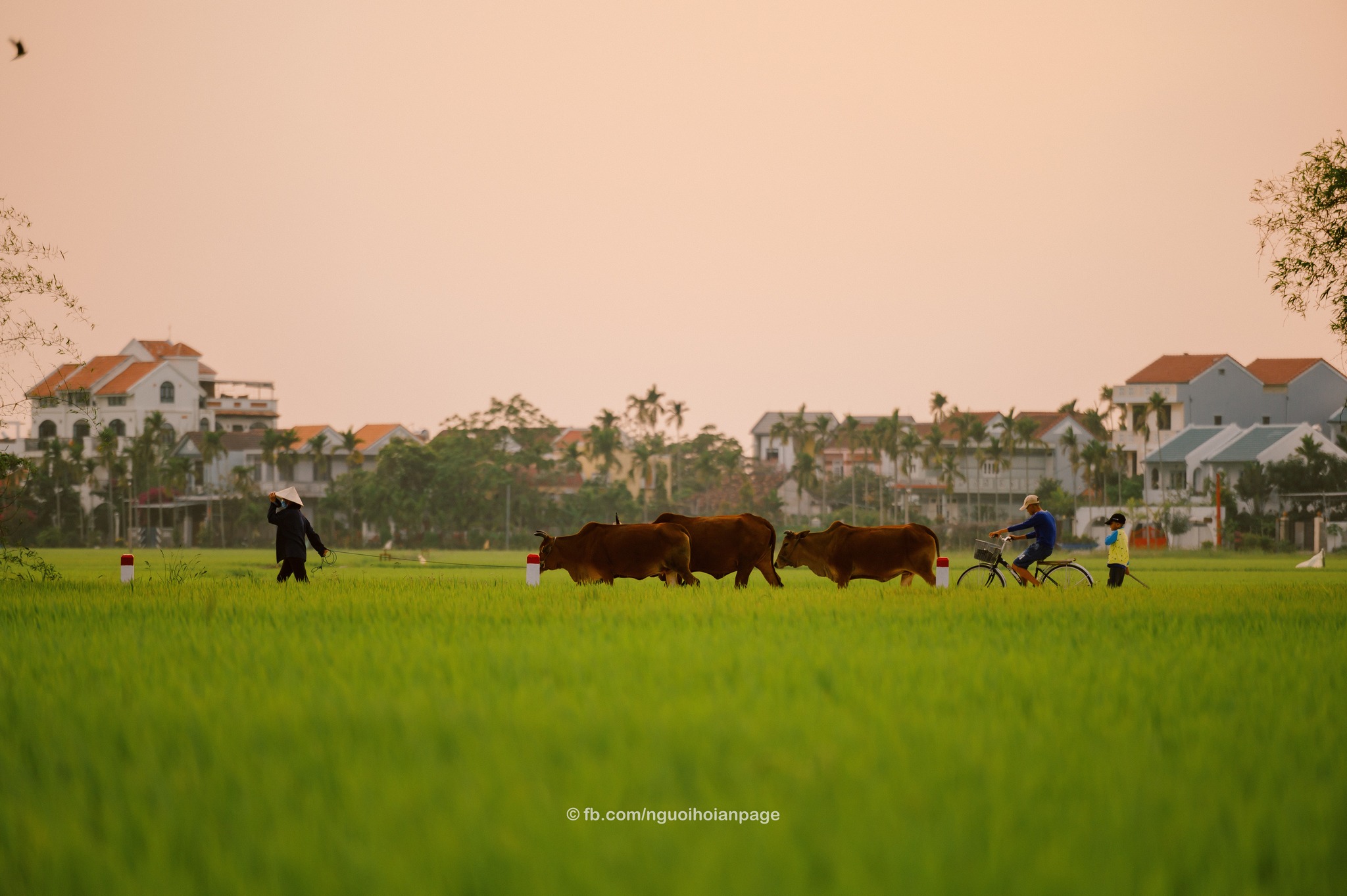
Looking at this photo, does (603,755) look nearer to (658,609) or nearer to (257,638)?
(257,638)

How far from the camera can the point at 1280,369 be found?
279ft

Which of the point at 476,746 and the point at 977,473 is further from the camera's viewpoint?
the point at 977,473

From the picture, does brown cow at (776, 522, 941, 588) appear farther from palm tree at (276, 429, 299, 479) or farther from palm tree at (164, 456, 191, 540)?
palm tree at (164, 456, 191, 540)

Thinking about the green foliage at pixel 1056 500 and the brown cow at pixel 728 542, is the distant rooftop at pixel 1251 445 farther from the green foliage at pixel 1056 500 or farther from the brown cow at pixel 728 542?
the brown cow at pixel 728 542

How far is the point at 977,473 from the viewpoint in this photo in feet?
272

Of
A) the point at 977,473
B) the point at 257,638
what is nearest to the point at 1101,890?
the point at 257,638

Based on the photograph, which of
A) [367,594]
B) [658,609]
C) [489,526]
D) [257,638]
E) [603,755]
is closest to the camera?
[603,755]

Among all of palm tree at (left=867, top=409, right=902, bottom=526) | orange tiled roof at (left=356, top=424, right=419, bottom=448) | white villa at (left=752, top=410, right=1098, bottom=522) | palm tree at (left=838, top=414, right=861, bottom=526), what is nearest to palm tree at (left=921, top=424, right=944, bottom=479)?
white villa at (left=752, top=410, right=1098, bottom=522)

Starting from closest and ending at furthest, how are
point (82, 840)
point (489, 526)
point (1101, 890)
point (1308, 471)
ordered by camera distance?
1. point (1101, 890)
2. point (82, 840)
3. point (1308, 471)
4. point (489, 526)

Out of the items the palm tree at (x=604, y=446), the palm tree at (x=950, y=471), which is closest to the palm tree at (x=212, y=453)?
the palm tree at (x=604, y=446)

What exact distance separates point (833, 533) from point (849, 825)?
1358 cm

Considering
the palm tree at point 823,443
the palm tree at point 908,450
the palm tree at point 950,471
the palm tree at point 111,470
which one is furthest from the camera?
the palm tree at point 823,443

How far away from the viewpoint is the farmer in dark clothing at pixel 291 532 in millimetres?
17375

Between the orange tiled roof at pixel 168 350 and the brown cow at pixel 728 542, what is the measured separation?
276 feet
